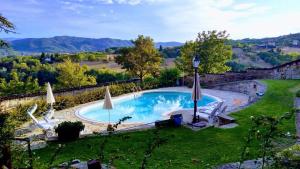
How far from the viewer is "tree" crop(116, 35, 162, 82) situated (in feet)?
97.2

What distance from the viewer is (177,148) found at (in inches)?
425

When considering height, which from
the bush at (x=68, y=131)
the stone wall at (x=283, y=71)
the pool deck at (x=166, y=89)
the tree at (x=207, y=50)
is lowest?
the pool deck at (x=166, y=89)

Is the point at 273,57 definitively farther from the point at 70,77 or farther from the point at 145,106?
the point at 145,106

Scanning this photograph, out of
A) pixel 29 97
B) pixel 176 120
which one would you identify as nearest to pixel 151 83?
pixel 29 97

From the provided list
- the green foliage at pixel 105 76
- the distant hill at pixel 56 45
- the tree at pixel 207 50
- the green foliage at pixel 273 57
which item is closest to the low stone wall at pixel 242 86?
the tree at pixel 207 50

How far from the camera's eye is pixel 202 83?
27.9m

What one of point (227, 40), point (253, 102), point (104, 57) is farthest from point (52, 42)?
point (253, 102)

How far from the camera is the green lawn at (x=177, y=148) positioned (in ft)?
31.0

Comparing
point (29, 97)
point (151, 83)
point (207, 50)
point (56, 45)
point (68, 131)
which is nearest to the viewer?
point (68, 131)

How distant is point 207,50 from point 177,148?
21.8 metres

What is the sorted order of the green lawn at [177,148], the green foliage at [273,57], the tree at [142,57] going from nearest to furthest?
the green lawn at [177,148], the tree at [142,57], the green foliage at [273,57]

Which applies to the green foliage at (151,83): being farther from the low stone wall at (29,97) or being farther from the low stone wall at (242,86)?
the low stone wall at (29,97)

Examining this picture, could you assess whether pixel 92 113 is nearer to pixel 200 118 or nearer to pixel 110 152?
pixel 200 118

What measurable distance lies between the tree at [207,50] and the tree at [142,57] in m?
3.07
